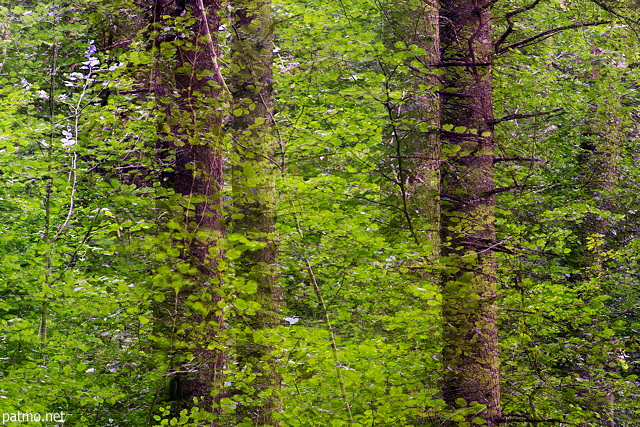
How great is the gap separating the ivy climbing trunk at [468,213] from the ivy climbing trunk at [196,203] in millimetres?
1941

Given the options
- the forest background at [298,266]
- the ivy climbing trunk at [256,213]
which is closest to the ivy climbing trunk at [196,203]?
the forest background at [298,266]

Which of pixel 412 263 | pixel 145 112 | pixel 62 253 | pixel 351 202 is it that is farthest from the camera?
pixel 62 253

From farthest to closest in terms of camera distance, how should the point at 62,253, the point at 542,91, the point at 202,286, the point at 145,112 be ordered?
the point at 542,91
the point at 62,253
the point at 145,112
the point at 202,286

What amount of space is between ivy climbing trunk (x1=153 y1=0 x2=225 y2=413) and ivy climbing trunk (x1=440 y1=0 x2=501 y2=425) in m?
1.94

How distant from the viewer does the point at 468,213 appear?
4.63 m

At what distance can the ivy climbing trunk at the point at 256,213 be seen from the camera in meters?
4.69

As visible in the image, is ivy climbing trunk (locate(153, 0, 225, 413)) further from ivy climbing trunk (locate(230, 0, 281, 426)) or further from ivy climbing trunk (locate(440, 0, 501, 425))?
ivy climbing trunk (locate(440, 0, 501, 425))

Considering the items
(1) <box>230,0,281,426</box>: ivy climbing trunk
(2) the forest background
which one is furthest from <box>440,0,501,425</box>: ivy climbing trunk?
(1) <box>230,0,281,426</box>: ivy climbing trunk

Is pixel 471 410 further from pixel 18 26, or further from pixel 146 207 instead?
pixel 18 26

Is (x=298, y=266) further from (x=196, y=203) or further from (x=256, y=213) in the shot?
(x=196, y=203)

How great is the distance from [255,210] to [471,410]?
2450 mm

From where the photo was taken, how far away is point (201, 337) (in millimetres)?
4715

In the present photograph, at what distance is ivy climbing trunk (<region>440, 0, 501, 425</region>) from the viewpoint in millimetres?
4469

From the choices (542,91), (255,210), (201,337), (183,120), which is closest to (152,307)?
(201,337)
